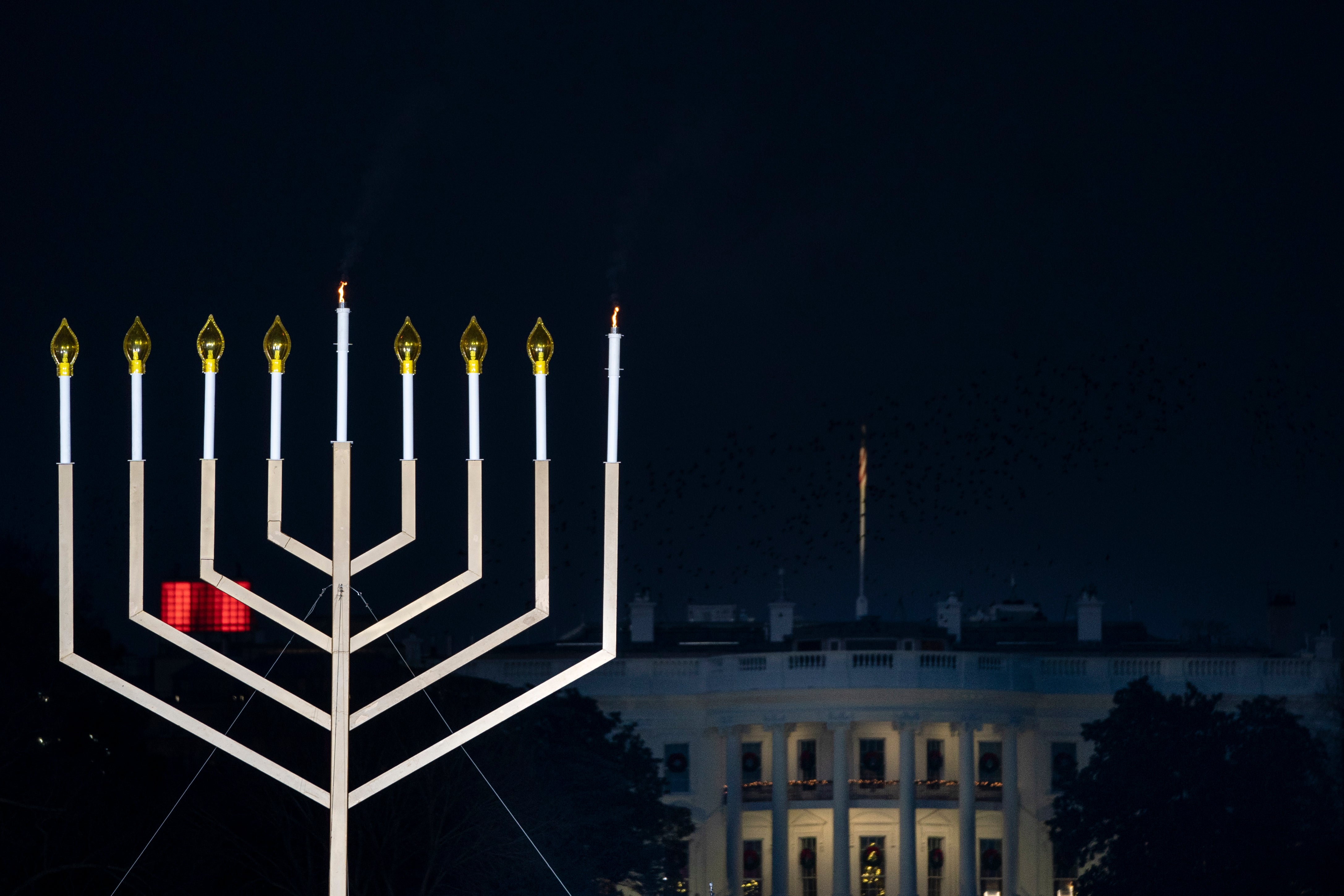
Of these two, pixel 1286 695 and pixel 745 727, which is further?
pixel 745 727

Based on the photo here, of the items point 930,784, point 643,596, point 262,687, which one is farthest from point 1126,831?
point 262,687

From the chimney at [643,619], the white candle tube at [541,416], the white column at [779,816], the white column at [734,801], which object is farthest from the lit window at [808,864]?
the white candle tube at [541,416]

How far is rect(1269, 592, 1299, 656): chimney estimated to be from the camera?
Result: 51.5m

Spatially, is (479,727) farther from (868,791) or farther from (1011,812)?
(868,791)

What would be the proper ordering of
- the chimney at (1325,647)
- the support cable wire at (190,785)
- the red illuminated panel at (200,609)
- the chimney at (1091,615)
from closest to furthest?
the support cable wire at (190,785) → the chimney at (1325,647) → the chimney at (1091,615) → the red illuminated panel at (200,609)

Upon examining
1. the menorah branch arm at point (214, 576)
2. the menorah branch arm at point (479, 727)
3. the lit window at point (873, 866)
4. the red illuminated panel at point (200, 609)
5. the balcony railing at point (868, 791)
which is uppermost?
the red illuminated panel at point (200, 609)

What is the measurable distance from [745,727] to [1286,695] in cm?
1187

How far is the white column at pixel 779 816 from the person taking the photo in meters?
51.2

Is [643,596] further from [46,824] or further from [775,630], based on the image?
[46,824]

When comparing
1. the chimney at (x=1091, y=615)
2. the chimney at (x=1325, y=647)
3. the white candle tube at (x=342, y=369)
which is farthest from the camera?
the chimney at (x=1091, y=615)

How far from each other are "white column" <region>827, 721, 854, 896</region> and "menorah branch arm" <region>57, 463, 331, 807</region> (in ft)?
137

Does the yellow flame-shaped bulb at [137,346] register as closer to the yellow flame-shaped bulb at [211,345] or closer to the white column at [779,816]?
the yellow flame-shaped bulb at [211,345]

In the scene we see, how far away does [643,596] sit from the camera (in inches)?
2152

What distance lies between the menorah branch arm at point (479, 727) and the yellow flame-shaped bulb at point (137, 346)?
77.2 inches
